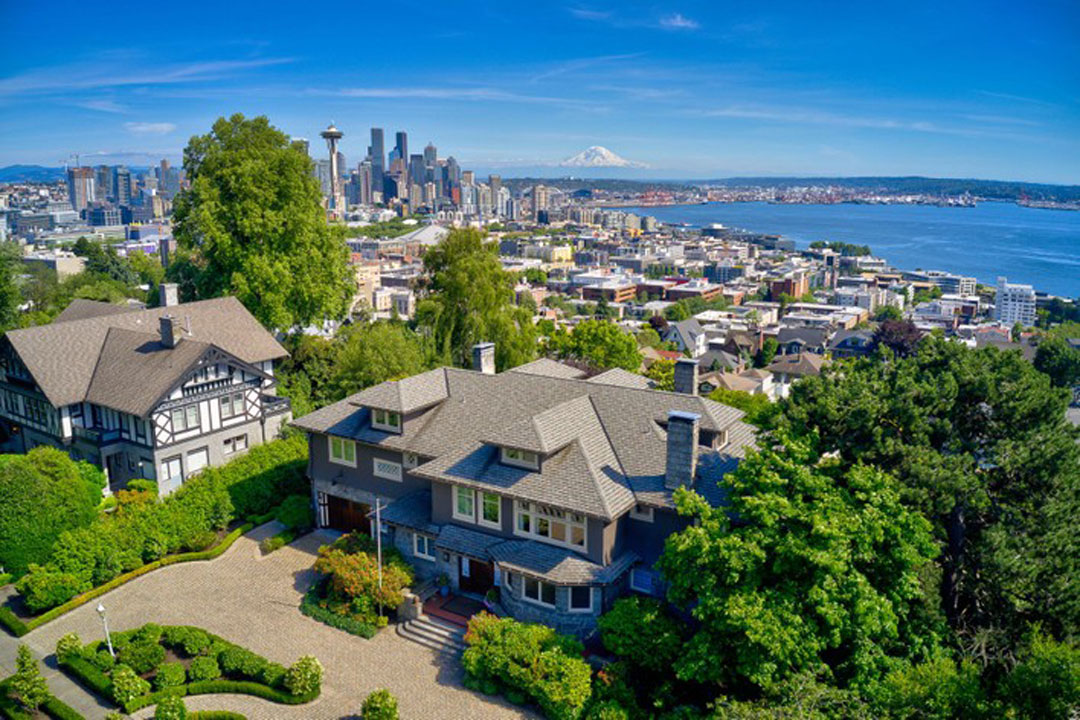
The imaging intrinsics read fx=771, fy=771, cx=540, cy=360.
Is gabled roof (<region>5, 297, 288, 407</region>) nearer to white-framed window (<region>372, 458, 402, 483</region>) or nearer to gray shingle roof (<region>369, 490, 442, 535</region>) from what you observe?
white-framed window (<region>372, 458, 402, 483</region>)

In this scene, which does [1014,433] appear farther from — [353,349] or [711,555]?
[353,349]

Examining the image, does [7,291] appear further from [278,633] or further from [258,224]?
[278,633]

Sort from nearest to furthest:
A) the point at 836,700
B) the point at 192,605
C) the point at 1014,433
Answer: the point at 836,700 → the point at 1014,433 → the point at 192,605

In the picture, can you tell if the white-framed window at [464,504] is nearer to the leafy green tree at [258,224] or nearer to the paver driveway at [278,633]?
the paver driveway at [278,633]

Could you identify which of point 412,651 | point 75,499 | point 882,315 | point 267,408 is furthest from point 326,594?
point 882,315

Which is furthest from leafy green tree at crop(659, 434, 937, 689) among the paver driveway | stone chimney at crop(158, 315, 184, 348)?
stone chimney at crop(158, 315, 184, 348)

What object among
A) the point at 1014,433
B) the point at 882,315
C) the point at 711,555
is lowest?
the point at 882,315

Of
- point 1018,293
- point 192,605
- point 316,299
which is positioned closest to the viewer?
point 192,605
